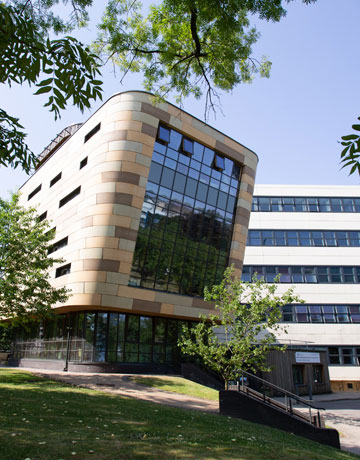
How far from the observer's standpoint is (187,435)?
8.34m

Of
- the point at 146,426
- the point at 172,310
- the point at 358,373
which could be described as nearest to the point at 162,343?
the point at 172,310

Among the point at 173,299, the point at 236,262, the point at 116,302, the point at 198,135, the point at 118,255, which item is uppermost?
the point at 198,135

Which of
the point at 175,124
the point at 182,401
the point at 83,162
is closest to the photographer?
the point at 182,401

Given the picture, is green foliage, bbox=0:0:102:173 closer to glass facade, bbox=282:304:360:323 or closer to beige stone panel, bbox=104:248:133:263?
beige stone panel, bbox=104:248:133:263

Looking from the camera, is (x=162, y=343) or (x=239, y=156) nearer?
(x=162, y=343)

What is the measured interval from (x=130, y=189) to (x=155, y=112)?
20.6ft

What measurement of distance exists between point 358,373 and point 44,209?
35291 mm

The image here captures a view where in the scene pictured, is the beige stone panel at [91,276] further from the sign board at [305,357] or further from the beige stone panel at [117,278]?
the sign board at [305,357]

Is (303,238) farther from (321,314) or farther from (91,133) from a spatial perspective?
(91,133)

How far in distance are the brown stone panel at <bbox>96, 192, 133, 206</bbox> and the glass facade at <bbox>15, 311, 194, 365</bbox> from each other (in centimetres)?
801

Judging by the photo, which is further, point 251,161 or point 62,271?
point 251,161

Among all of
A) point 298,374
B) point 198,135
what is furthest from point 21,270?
point 298,374

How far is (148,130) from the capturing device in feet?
84.4

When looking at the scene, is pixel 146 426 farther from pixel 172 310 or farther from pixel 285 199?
pixel 285 199
